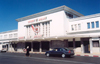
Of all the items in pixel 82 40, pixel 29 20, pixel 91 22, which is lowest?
pixel 82 40

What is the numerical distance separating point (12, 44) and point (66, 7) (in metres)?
24.0

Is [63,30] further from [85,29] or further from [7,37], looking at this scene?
[7,37]

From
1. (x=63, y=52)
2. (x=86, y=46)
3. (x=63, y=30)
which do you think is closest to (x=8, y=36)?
(x=63, y=30)

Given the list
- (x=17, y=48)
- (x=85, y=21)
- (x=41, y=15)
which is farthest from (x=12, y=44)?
(x=85, y=21)

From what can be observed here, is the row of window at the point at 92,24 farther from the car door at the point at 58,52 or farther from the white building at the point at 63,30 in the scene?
the car door at the point at 58,52

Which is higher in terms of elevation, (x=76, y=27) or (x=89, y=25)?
(x=89, y=25)

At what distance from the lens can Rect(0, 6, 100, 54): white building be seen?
23.8 meters

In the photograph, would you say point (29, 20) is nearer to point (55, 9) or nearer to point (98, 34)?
point (55, 9)

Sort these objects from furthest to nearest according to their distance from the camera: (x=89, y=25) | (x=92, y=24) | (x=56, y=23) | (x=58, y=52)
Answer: (x=56, y=23)
(x=89, y=25)
(x=92, y=24)
(x=58, y=52)

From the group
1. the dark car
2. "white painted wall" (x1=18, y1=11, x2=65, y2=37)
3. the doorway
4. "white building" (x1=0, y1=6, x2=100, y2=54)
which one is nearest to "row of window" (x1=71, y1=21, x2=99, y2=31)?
"white building" (x1=0, y1=6, x2=100, y2=54)

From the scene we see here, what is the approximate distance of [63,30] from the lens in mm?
27031

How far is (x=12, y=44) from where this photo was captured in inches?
1604

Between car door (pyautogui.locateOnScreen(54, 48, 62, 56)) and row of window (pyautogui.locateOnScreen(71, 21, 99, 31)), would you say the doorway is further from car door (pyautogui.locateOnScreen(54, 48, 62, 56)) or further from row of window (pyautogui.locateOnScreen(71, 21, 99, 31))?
car door (pyautogui.locateOnScreen(54, 48, 62, 56))

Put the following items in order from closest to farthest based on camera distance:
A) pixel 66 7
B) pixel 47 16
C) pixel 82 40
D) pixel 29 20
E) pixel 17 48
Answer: pixel 82 40
pixel 66 7
pixel 47 16
pixel 29 20
pixel 17 48
